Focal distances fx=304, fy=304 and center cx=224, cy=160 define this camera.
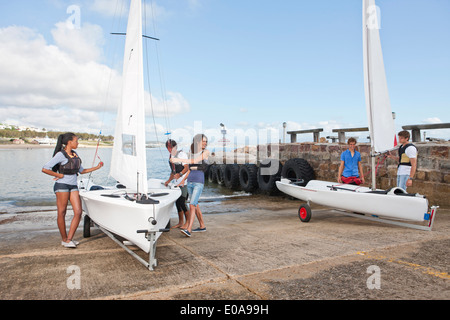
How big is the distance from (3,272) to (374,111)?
6.89m

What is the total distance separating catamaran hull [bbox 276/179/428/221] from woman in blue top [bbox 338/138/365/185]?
1.38ft

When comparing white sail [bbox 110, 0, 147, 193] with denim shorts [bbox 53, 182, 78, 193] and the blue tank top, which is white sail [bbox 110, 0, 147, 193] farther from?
the blue tank top

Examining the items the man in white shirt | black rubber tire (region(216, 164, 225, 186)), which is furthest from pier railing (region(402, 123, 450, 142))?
black rubber tire (region(216, 164, 225, 186))

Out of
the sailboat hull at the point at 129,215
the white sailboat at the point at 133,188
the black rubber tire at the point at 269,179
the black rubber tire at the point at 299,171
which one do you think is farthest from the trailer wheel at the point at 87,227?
the black rubber tire at the point at 269,179

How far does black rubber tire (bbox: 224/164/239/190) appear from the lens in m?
16.3

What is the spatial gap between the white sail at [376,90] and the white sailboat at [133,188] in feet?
14.4

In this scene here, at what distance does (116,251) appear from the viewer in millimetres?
4512

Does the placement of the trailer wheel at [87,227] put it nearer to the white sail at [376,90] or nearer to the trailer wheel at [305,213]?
the trailer wheel at [305,213]

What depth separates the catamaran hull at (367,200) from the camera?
5102mm

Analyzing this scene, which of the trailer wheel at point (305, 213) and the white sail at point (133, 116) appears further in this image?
the trailer wheel at point (305, 213)

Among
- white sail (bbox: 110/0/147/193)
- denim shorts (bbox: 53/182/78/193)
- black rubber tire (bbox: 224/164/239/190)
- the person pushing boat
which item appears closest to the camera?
white sail (bbox: 110/0/147/193)

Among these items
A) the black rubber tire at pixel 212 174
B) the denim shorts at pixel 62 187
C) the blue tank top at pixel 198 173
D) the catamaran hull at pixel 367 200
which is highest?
the blue tank top at pixel 198 173
